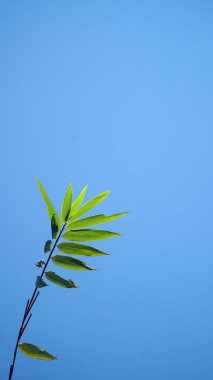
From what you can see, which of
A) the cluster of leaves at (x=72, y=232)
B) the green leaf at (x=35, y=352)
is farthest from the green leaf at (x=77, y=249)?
the green leaf at (x=35, y=352)

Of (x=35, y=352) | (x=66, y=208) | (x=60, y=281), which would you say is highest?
(x=66, y=208)

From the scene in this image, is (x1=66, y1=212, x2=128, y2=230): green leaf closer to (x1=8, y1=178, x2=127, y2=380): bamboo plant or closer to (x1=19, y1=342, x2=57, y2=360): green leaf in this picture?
(x1=8, y1=178, x2=127, y2=380): bamboo plant

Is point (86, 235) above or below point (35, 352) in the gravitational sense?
above

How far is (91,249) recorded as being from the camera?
1138 millimetres

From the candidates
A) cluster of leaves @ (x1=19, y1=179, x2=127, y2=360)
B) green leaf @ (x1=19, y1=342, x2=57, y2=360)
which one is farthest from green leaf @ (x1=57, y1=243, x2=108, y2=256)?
green leaf @ (x1=19, y1=342, x2=57, y2=360)

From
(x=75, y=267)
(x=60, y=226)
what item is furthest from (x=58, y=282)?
(x=60, y=226)

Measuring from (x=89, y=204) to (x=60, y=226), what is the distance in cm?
14

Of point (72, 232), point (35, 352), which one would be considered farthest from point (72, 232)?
point (35, 352)

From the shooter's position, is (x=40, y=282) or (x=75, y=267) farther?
(x=75, y=267)

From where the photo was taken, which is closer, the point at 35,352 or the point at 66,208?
the point at 35,352

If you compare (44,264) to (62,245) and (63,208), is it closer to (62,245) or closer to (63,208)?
(62,245)

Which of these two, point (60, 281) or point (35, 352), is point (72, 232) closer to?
point (60, 281)

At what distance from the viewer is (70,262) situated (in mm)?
1159

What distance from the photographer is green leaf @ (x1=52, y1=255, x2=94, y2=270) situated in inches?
44.4
